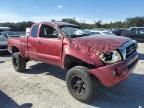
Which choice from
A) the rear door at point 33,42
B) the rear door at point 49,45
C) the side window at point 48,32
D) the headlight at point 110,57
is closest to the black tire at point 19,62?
the rear door at point 33,42

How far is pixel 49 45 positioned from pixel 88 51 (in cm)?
166

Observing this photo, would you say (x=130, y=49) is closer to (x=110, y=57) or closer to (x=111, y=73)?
(x=110, y=57)

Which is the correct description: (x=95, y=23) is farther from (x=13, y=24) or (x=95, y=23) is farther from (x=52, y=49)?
(x=52, y=49)

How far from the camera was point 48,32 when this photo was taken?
272 inches

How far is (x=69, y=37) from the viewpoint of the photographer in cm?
592

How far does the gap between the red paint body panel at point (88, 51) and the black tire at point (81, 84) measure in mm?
205

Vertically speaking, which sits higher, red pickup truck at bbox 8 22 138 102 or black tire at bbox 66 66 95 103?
red pickup truck at bbox 8 22 138 102

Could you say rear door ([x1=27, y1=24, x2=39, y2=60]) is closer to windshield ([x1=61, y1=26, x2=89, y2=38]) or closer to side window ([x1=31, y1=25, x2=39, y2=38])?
side window ([x1=31, y1=25, x2=39, y2=38])

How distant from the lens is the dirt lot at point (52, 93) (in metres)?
5.20

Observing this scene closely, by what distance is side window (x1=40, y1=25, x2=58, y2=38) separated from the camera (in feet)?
21.5

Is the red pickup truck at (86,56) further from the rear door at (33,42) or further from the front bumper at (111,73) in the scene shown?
Result: the rear door at (33,42)

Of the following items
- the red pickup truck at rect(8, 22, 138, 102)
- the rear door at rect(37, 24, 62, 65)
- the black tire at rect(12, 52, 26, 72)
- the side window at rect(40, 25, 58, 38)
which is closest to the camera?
the red pickup truck at rect(8, 22, 138, 102)

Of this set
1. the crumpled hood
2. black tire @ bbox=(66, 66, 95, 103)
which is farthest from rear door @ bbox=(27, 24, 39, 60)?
black tire @ bbox=(66, 66, 95, 103)

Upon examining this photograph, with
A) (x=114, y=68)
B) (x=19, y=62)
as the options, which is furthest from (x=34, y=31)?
(x=114, y=68)
